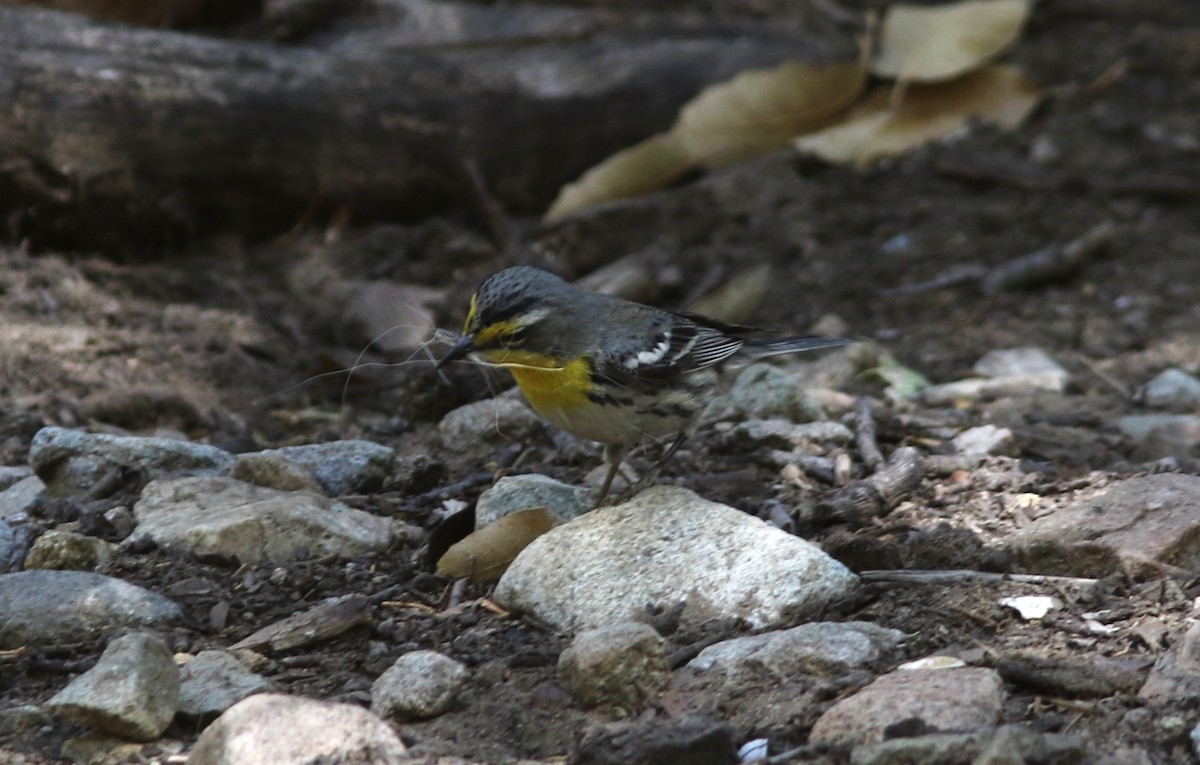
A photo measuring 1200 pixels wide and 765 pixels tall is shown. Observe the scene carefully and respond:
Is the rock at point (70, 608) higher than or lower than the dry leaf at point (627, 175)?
higher

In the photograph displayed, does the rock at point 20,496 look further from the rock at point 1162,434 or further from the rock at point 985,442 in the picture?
the rock at point 1162,434

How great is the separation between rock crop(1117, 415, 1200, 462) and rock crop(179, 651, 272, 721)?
3.46 metres

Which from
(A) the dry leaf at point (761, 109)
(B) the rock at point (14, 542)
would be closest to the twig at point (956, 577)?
(B) the rock at point (14, 542)

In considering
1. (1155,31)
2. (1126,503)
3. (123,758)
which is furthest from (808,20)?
(123,758)

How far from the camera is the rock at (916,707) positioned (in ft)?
10.1

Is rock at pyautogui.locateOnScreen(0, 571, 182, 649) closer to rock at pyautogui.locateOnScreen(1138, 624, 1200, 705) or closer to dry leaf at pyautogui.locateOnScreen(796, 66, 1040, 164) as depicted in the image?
rock at pyautogui.locateOnScreen(1138, 624, 1200, 705)

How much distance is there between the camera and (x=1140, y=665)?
3.43 metres

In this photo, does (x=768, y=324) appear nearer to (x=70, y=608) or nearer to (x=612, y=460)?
(x=612, y=460)

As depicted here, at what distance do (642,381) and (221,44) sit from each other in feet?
12.9

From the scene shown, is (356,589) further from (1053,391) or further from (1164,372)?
(1164,372)

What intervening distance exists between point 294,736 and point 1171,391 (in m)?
4.53

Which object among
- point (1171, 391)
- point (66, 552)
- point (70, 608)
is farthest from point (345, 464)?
point (1171, 391)

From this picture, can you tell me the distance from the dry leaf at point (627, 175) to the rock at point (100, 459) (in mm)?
3683

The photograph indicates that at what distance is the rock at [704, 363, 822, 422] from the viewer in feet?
18.8
